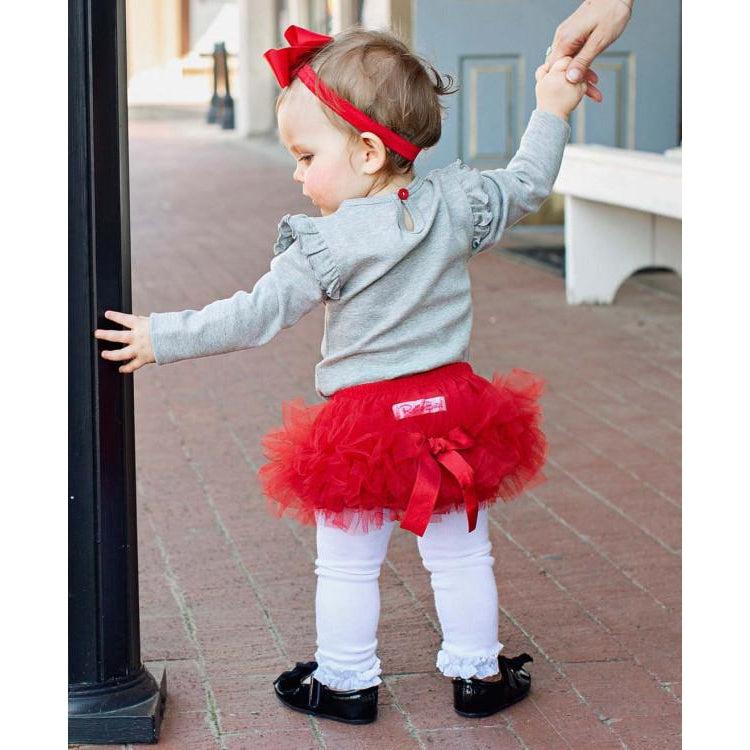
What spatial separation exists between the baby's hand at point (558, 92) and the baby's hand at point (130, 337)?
A: 0.94 meters

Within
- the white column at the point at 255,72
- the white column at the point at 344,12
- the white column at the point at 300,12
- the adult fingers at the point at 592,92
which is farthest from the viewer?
the white column at the point at 255,72

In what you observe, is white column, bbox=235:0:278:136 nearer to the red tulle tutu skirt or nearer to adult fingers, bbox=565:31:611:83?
adult fingers, bbox=565:31:611:83

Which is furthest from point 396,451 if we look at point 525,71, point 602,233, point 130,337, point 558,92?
point 525,71

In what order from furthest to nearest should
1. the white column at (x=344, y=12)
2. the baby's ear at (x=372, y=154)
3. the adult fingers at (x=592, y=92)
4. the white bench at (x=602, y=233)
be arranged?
the white column at (x=344, y=12)
the white bench at (x=602, y=233)
the adult fingers at (x=592, y=92)
the baby's ear at (x=372, y=154)

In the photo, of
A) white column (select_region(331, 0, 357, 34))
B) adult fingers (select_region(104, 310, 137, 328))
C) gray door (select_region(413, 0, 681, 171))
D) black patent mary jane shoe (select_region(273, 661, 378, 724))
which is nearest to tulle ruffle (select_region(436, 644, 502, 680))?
black patent mary jane shoe (select_region(273, 661, 378, 724))

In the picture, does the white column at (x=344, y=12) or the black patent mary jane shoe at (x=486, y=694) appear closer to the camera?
the black patent mary jane shoe at (x=486, y=694)

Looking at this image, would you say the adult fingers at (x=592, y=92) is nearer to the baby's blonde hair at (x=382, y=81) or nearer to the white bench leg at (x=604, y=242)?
the baby's blonde hair at (x=382, y=81)

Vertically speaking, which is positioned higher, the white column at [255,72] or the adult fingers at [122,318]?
the white column at [255,72]

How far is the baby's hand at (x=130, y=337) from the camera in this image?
2385 mm

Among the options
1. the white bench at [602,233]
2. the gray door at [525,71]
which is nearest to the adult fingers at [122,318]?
the white bench at [602,233]

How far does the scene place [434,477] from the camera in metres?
2.53

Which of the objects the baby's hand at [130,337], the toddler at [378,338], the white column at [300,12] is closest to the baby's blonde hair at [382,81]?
the toddler at [378,338]

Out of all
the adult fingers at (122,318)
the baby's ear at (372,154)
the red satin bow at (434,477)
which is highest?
the baby's ear at (372,154)
